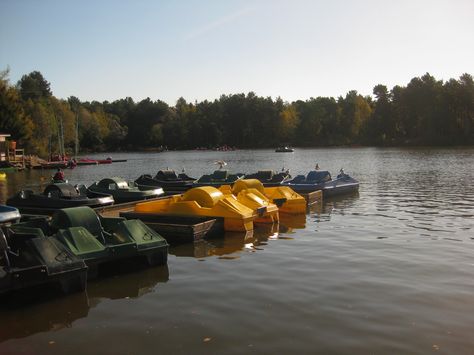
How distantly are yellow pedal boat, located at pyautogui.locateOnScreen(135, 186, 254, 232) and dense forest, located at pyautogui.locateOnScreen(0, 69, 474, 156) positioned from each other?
8418 centimetres

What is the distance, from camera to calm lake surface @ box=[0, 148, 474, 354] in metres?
7.63

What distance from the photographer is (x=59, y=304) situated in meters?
9.57

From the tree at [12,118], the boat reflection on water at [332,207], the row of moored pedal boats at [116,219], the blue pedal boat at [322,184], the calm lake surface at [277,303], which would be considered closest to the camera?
the calm lake surface at [277,303]

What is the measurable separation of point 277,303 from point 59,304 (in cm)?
416

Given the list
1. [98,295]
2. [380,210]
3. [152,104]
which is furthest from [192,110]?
[98,295]

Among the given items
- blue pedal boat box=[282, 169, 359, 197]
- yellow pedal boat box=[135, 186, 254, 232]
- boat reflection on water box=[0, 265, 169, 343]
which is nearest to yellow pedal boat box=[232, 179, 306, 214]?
yellow pedal boat box=[135, 186, 254, 232]

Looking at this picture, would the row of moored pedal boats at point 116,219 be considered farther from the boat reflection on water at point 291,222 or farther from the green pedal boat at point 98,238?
the boat reflection on water at point 291,222

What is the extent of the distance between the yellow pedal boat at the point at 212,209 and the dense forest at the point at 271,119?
84184 mm

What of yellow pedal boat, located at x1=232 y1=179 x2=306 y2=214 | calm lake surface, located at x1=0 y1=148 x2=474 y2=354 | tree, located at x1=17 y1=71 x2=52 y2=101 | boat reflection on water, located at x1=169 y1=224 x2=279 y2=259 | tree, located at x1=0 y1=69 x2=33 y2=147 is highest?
tree, located at x1=17 y1=71 x2=52 y2=101

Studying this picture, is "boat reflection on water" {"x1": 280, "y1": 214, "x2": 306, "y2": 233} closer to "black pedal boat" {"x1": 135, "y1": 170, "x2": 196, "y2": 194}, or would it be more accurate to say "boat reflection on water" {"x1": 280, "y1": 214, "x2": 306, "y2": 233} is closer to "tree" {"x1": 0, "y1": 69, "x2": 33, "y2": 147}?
"black pedal boat" {"x1": 135, "y1": 170, "x2": 196, "y2": 194}

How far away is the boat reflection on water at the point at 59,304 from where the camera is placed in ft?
27.9

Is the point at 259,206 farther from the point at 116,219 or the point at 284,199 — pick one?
the point at 116,219

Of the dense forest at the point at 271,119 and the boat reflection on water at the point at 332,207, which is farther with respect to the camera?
the dense forest at the point at 271,119

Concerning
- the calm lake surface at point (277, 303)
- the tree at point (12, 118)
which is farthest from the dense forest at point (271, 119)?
the calm lake surface at point (277, 303)
